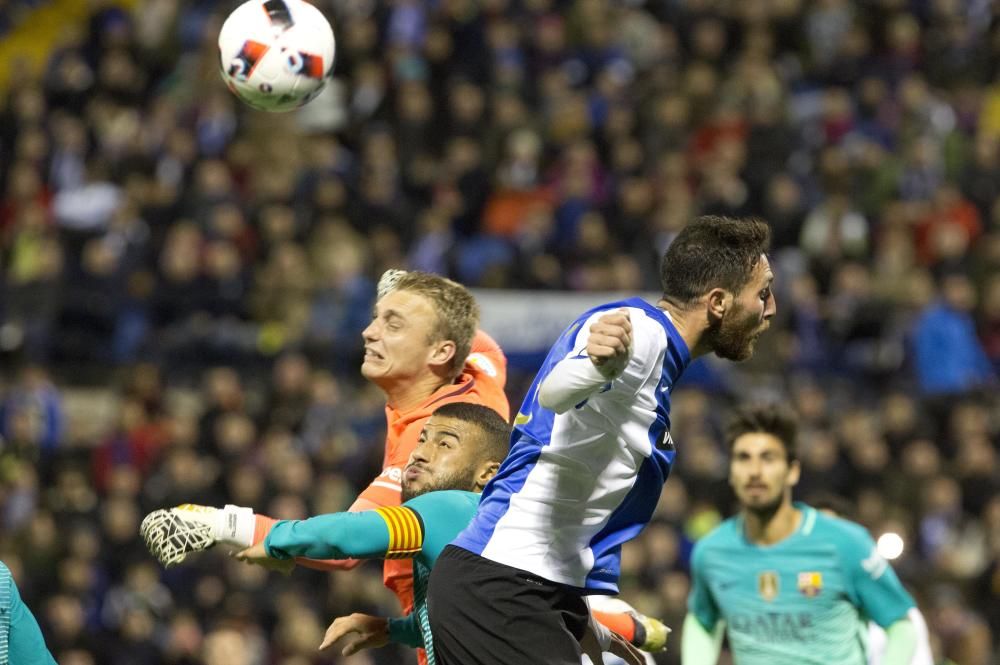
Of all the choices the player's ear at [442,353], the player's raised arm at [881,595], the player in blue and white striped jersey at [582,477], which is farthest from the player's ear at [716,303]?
the player's raised arm at [881,595]

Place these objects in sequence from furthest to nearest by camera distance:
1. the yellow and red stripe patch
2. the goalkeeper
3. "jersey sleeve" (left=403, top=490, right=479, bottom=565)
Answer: the goalkeeper → "jersey sleeve" (left=403, top=490, right=479, bottom=565) → the yellow and red stripe patch

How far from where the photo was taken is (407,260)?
589 inches

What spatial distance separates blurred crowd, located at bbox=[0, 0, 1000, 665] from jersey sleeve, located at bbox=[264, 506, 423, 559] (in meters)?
5.93

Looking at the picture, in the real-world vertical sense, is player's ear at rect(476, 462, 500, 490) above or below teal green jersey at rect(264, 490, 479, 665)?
above

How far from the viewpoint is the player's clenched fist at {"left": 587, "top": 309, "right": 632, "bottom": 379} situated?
4660mm

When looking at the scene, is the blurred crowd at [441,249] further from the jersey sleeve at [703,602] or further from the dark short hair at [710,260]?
the dark short hair at [710,260]

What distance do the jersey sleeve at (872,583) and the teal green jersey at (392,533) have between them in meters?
2.35

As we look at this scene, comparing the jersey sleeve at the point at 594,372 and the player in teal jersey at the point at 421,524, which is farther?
the player in teal jersey at the point at 421,524

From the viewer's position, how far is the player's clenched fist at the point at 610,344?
4.66m

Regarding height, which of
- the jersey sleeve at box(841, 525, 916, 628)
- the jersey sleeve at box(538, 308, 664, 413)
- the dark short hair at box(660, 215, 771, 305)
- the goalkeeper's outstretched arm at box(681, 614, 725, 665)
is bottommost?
the goalkeeper's outstretched arm at box(681, 614, 725, 665)

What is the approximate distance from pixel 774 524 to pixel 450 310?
6.71ft

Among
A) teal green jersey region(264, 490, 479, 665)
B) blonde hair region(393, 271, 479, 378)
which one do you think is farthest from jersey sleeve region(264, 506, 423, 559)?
blonde hair region(393, 271, 479, 378)

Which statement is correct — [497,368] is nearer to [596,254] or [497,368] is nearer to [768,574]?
[768,574]

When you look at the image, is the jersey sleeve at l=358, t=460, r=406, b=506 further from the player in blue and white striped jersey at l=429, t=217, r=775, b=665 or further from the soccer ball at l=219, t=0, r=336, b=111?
the soccer ball at l=219, t=0, r=336, b=111
